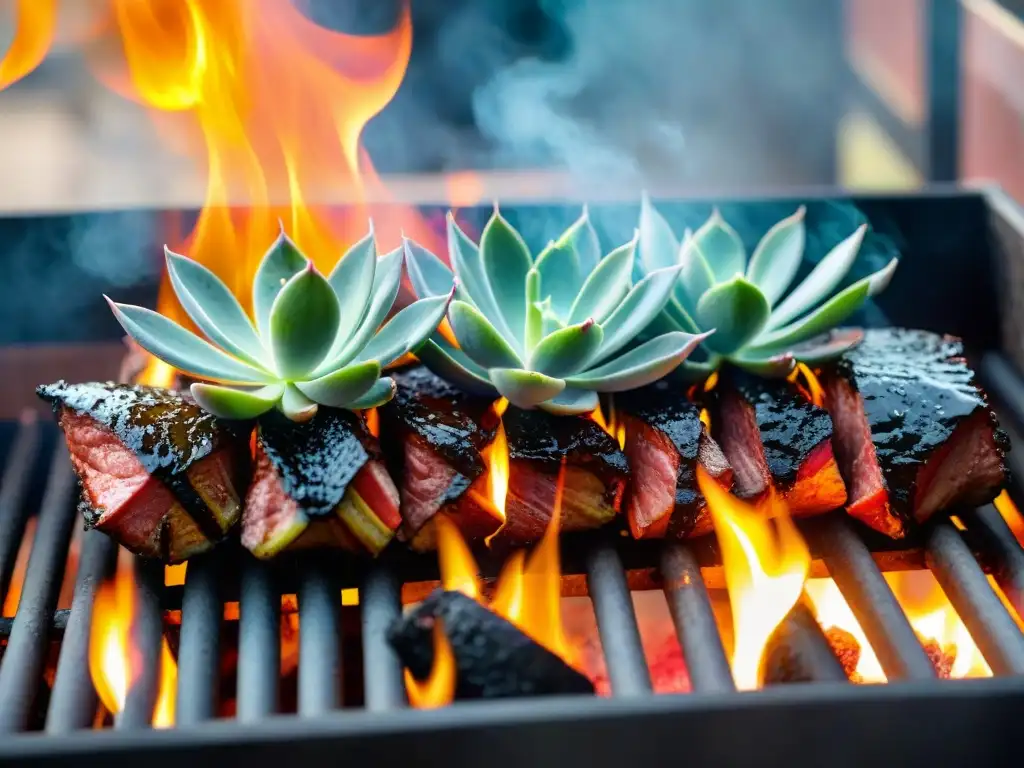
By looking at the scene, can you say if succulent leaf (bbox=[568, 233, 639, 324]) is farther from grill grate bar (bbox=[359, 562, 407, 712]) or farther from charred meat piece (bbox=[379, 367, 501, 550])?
grill grate bar (bbox=[359, 562, 407, 712])

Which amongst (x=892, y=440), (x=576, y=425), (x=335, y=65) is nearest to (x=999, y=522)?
(x=892, y=440)

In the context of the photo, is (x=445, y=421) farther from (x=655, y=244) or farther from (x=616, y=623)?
(x=655, y=244)

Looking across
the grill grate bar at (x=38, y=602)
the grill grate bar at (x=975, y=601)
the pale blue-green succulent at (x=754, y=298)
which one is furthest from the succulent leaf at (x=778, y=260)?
the grill grate bar at (x=38, y=602)

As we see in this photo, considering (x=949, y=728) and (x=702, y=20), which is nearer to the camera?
(x=949, y=728)

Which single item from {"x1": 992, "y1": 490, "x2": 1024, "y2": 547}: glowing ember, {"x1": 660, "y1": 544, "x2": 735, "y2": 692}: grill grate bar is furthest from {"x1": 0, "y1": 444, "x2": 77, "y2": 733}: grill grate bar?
{"x1": 992, "y1": 490, "x2": 1024, "y2": 547}: glowing ember

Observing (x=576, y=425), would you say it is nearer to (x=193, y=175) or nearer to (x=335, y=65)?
(x=335, y=65)

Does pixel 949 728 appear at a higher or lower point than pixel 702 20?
lower
